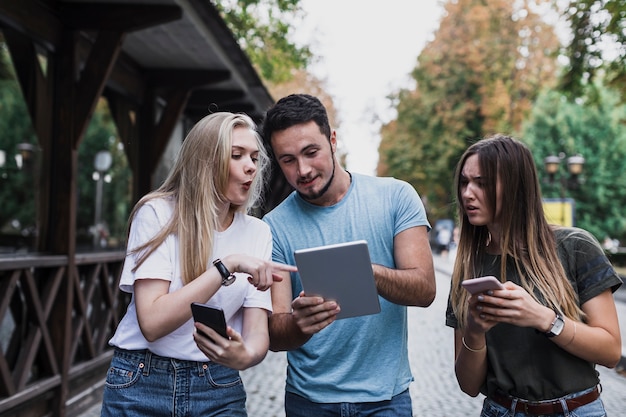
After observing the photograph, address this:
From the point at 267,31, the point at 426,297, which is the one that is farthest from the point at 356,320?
the point at 267,31

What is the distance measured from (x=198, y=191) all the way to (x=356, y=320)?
85 cm

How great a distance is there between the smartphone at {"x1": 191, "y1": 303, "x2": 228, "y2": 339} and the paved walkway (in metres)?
4.99

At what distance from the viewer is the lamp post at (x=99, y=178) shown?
12.8 metres

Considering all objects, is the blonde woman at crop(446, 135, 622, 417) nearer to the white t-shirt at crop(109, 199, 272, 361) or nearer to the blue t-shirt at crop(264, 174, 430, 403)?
the blue t-shirt at crop(264, 174, 430, 403)

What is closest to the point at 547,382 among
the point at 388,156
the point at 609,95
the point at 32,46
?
the point at 32,46

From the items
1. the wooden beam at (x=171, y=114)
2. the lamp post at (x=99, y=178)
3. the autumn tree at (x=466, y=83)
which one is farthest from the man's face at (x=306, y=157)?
the autumn tree at (x=466, y=83)

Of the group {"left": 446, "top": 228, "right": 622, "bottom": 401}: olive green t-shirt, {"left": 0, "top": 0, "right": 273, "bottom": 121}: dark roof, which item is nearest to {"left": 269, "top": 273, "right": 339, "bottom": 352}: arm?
{"left": 446, "top": 228, "right": 622, "bottom": 401}: olive green t-shirt

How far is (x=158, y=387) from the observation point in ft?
8.50

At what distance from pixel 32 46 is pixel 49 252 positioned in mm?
1831

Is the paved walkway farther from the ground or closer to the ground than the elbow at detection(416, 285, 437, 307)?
closer to the ground

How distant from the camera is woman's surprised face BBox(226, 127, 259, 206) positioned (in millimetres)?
2682

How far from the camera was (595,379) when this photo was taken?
2797 mm

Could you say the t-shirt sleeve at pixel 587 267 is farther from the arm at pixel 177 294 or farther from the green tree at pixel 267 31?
the green tree at pixel 267 31

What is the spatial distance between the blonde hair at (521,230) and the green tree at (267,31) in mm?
13893
